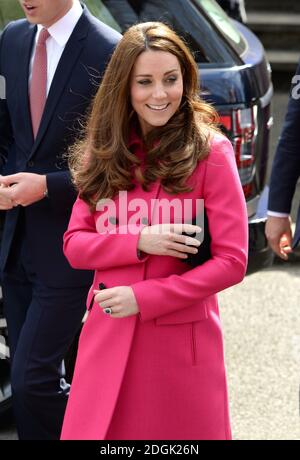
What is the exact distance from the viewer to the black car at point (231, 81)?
4914mm

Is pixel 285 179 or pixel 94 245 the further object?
pixel 285 179

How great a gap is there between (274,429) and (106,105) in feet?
6.57

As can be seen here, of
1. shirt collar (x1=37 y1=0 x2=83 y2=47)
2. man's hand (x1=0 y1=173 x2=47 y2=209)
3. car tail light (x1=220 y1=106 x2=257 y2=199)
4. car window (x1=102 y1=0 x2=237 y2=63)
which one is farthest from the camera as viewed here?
car window (x1=102 y1=0 x2=237 y2=63)

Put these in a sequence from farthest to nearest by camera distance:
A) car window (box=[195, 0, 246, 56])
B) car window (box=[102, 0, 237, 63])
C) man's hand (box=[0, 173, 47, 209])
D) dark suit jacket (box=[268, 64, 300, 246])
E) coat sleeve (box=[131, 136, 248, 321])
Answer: car window (box=[195, 0, 246, 56]) → car window (box=[102, 0, 237, 63]) → man's hand (box=[0, 173, 47, 209]) → dark suit jacket (box=[268, 64, 300, 246]) → coat sleeve (box=[131, 136, 248, 321])

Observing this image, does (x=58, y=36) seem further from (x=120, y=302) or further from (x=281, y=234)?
(x=120, y=302)

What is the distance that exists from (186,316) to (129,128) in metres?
0.53

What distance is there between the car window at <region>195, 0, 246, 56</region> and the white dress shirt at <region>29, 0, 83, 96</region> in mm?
1512

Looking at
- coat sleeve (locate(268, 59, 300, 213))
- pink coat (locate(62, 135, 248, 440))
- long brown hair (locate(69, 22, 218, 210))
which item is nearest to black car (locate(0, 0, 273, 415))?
coat sleeve (locate(268, 59, 300, 213))

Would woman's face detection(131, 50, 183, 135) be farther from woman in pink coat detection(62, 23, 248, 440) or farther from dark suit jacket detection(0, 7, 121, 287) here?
dark suit jacket detection(0, 7, 121, 287)

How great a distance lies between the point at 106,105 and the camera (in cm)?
319

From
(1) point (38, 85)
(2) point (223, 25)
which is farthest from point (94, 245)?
(2) point (223, 25)

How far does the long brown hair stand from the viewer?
3.06 metres

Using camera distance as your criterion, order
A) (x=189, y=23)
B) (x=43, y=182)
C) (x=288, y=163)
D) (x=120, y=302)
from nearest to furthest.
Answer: (x=120, y=302)
(x=288, y=163)
(x=43, y=182)
(x=189, y=23)

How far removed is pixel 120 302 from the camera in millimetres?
3021
